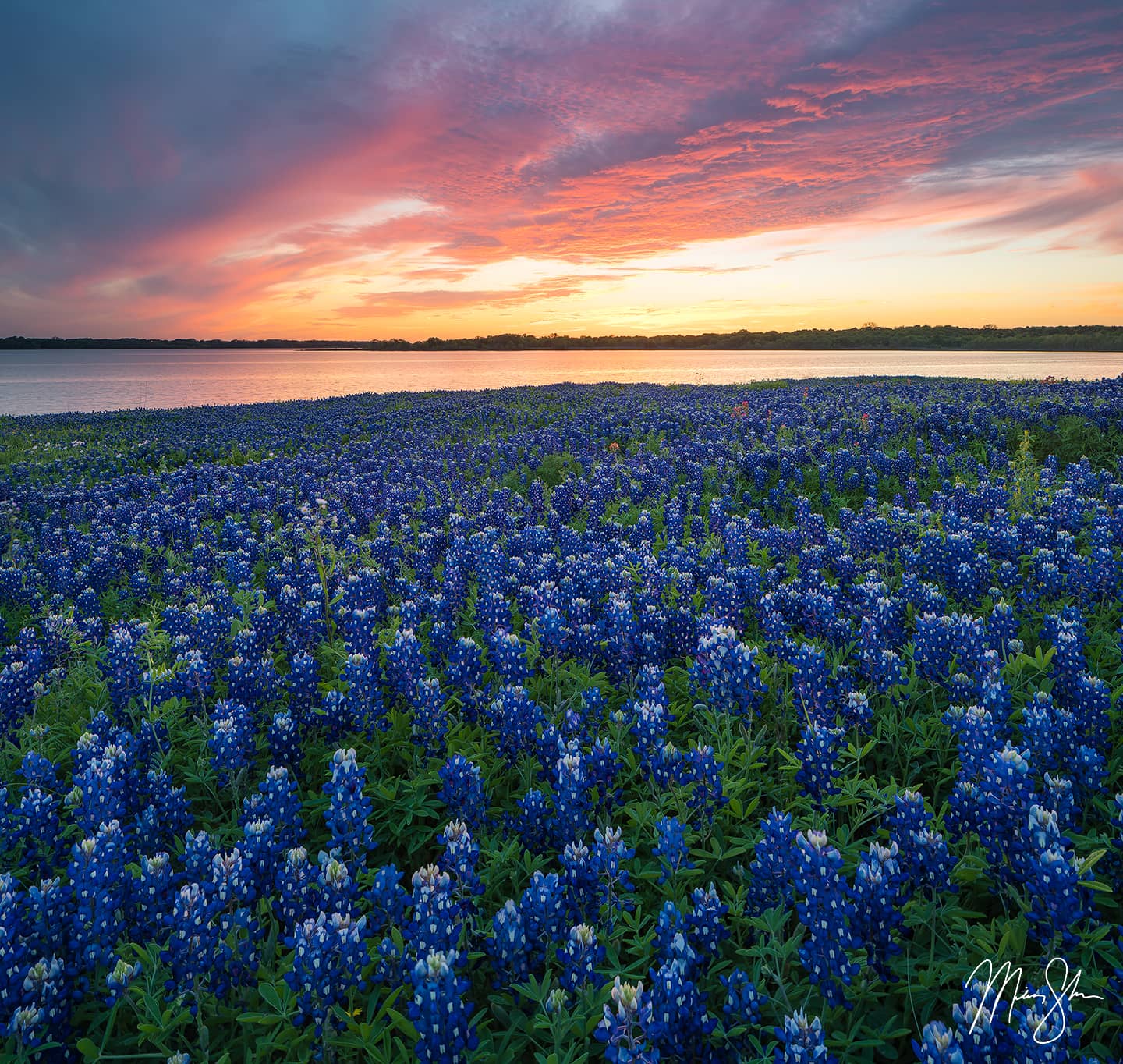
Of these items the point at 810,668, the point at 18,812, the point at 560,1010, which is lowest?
the point at 560,1010

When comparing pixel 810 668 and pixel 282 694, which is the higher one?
pixel 810 668

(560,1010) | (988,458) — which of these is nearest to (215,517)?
(560,1010)

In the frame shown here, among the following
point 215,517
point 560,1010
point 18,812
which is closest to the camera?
point 560,1010

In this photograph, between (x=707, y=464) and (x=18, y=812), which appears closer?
(x=18, y=812)

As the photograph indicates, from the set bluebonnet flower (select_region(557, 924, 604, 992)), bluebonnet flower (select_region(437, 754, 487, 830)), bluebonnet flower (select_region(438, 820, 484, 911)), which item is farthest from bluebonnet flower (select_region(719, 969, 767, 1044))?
bluebonnet flower (select_region(437, 754, 487, 830))

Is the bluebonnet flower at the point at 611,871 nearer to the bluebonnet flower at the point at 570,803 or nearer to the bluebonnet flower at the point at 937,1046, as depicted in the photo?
the bluebonnet flower at the point at 570,803

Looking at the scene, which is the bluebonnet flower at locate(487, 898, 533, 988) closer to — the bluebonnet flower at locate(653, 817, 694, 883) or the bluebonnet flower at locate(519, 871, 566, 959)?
the bluebonnet flower at locate(519, 871, 566, 959)

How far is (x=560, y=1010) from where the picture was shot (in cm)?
221

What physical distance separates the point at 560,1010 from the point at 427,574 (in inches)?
184

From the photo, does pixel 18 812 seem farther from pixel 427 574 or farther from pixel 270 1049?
pixel 427 574
